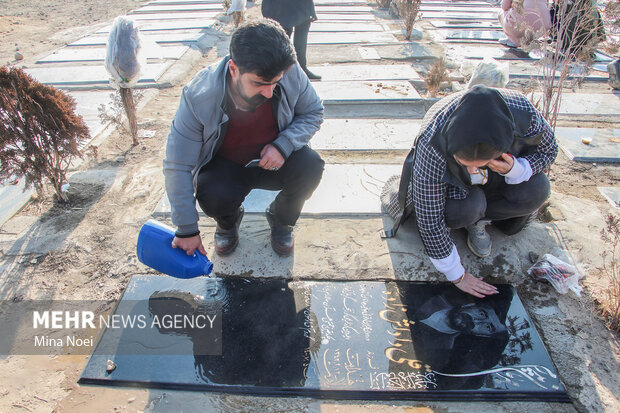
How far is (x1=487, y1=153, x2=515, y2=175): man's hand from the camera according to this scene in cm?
182

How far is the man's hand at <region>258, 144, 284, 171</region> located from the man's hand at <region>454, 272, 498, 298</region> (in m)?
1.06

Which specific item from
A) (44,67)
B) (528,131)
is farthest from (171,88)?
(528,131)

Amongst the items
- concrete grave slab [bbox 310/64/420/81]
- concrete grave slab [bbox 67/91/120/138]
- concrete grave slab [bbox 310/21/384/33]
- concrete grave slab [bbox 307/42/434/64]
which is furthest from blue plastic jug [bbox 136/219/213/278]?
concrete grave slab [bbox 310/21/384/33]

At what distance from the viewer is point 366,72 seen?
5059 millimetres

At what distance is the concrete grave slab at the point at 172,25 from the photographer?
7340 mm

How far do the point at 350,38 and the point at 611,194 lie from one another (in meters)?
5.09

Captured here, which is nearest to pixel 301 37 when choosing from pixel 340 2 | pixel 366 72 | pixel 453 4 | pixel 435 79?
pixel 366 72

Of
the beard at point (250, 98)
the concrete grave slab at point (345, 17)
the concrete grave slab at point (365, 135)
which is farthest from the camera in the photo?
the concrete grave slab at point (345, 17)

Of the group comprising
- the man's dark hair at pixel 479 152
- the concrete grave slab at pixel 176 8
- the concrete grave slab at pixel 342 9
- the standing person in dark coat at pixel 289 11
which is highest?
the standing person in dark coat at pixel 289 11

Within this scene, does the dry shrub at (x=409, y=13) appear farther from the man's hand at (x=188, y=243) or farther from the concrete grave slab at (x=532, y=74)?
the man's hand at (x=188, y=243)

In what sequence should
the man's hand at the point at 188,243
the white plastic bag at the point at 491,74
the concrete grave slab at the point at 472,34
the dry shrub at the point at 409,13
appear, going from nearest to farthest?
the man's hand at the point at 188,243
the white plastic bag at the point at 491,74
the dry shrub at the point at 409,13
the concrete grave slab at the point at 472,34

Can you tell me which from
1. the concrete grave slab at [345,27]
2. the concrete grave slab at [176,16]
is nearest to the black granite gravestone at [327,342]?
the concrete grave slab at [345,27]

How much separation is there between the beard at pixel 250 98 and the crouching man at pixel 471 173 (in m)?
0.75

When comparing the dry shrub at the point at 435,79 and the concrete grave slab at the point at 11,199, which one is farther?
the dry shrub at the point at 435,79
